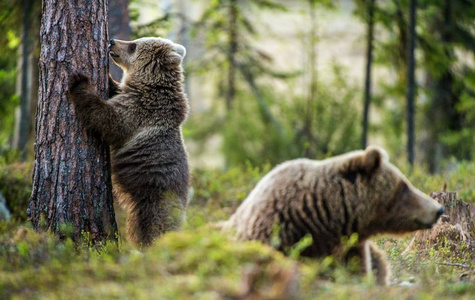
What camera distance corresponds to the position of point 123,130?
6.27 meters

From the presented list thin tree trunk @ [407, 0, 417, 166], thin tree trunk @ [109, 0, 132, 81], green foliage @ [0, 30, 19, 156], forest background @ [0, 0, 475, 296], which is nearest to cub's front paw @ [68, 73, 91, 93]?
thin tree trunk @ [109, 0, 132, 81]

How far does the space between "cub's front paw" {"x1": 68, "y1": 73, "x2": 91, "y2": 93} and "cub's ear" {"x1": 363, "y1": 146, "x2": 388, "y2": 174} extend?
2.90 metres

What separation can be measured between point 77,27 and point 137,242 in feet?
7.55

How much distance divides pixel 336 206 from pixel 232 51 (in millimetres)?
15139

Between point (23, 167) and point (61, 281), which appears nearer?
point (61, 281)

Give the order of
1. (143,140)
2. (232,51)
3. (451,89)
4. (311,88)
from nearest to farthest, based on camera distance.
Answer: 1. (143,140)
2. (311,88)
3. (451,89)
4. (232,51)

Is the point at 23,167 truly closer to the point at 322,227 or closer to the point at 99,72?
the point at 99,72

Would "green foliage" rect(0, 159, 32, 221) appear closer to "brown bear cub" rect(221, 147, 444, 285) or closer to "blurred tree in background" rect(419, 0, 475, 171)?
"brown bear cub" rect(221, 147, 444, 285)

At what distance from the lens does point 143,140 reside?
20.8 feet

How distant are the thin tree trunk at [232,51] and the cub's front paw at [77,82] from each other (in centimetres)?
1187

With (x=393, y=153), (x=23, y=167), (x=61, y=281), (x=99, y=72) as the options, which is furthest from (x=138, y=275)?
(x=393, y=153)

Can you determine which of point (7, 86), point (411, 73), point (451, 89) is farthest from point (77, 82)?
point (451, 89)

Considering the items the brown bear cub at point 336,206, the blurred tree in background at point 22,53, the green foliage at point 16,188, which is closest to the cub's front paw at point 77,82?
the brown bear cub at point 336,206

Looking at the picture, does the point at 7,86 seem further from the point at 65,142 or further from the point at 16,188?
the point at 65,142
